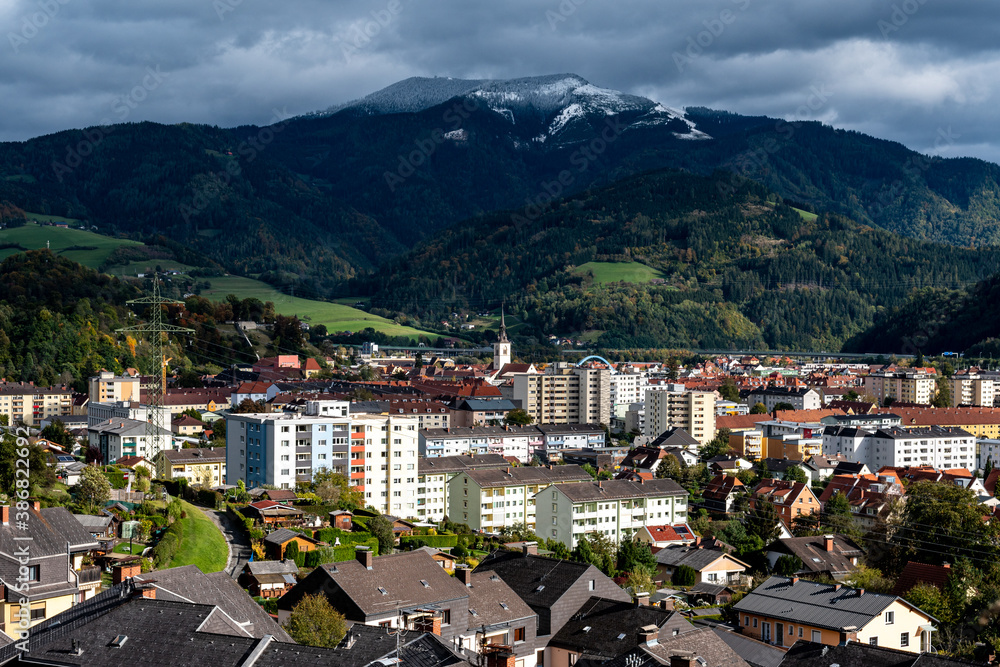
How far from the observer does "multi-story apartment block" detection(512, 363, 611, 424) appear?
83312 mm

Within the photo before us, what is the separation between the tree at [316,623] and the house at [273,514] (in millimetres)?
15792

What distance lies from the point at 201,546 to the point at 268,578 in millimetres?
4098

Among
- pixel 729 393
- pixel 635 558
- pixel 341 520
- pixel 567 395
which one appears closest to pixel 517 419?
pixel 567 395

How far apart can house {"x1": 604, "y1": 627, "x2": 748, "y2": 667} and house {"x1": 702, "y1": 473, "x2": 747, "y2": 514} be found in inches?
1363

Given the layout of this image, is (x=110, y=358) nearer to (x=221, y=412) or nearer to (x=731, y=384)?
(x=221, y=412)

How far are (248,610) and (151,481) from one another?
22718 millimetres

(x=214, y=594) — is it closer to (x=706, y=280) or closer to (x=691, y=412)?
(x=691, y=412)

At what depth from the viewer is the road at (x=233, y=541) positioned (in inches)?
1090

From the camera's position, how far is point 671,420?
74.8 metres

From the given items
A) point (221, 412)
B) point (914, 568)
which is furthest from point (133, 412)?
point (914, 568)

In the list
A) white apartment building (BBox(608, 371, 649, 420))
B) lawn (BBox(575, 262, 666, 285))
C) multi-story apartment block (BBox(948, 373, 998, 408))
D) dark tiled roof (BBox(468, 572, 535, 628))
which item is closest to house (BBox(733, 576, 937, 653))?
dark tiled roof (BBox(468, 572, 535, 628))

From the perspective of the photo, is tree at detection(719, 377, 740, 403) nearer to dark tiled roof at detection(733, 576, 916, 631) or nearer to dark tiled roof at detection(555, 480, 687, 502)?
dark tiled roof at detection(555, 480, 687, 502)

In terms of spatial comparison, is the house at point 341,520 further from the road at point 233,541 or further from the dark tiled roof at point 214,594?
the dark tiled roof at point 214,594

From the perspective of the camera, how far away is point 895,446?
223ft
